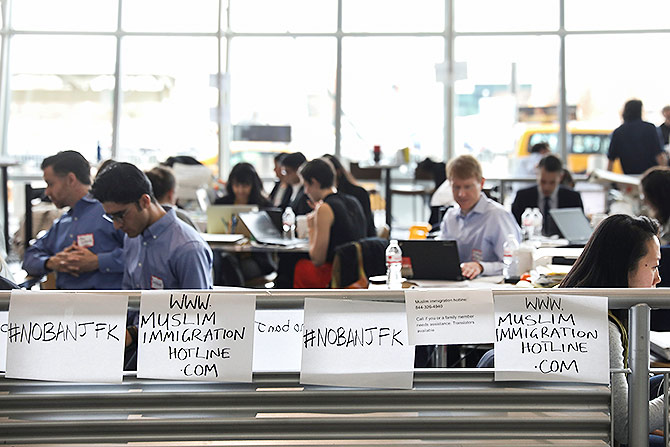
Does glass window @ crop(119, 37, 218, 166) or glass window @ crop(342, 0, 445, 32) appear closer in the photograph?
glass window @ crop(342, 0, 445, 32)

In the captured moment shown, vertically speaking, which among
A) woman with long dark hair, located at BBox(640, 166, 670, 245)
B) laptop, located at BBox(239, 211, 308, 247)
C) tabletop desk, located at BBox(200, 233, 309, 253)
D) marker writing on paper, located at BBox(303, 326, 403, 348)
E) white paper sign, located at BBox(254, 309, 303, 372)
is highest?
woman with long dark hair, located at BBox(640, 166, 670, 245)

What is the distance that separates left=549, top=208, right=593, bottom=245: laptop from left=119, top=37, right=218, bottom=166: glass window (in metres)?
6.77

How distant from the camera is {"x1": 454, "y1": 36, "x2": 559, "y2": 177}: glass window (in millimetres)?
11133

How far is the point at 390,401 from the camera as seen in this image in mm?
1698

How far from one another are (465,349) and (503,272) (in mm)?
653

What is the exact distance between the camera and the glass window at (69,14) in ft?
37.3

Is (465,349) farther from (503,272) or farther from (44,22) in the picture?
(44,22)

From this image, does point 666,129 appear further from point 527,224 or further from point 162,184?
point 162,184

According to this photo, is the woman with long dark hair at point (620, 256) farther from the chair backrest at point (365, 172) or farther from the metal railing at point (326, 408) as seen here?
the chair backrest at point (365, 172)

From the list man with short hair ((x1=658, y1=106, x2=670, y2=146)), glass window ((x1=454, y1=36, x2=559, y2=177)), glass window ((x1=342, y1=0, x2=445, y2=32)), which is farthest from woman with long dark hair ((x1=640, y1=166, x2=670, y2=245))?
glass window ((x1=342, y1=0, x2=445, y2=32))

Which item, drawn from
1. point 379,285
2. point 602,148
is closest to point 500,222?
point 379,285

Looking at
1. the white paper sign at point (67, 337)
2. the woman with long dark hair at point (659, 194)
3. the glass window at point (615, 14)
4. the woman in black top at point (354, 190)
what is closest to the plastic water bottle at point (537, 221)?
the woman in black top at point (354, 190)

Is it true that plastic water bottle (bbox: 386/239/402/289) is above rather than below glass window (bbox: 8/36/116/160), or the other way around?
below

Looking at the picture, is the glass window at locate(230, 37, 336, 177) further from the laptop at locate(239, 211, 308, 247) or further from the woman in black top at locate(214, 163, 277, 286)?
the laptop at locate(239, 211, 308, 247)
